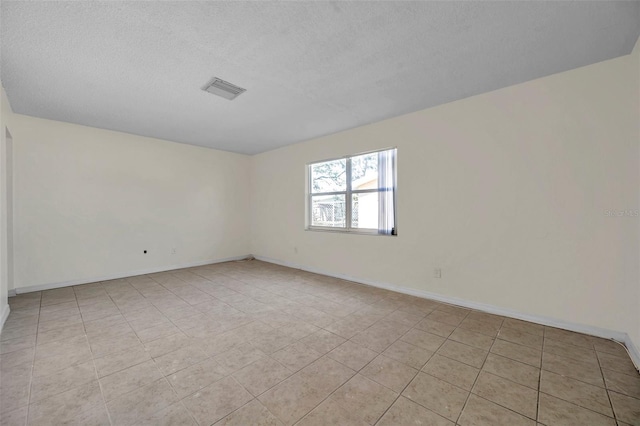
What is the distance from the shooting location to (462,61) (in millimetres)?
2328

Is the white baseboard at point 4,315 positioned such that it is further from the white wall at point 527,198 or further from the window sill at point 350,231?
the white wall at point 527,198

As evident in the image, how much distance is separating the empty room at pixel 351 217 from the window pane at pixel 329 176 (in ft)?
0.25

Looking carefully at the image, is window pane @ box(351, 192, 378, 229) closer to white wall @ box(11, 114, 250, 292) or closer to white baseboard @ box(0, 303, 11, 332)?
white wall @ box(11, 114, 250, 292)

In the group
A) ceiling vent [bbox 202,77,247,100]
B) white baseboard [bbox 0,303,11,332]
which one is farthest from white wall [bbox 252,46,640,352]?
white baseboard [bbox 0,303,11,332]

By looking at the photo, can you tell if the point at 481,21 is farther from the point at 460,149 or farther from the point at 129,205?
the point at 129,205

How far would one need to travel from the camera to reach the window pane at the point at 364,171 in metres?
4.14

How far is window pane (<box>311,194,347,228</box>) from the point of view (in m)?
4.69

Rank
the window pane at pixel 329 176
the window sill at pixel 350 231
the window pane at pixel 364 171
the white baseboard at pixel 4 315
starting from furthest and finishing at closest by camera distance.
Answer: the window pane at pixel 329 176 → the window pane at pixel 364 171 → the window sill at pixel 350 231 → the white baseboard at pixel 4 315

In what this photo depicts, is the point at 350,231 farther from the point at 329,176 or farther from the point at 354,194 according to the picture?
the point at 329,176

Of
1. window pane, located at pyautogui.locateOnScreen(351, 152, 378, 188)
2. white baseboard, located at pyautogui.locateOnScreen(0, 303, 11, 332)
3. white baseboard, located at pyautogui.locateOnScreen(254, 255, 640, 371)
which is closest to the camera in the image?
white baseboard, located at pyautogui.locateOnScreen(254, 255, 640, 371)

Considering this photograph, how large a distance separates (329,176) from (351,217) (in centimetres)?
97

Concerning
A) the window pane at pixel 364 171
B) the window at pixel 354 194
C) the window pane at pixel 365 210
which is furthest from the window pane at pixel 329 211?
the window pane at pixel 364 171

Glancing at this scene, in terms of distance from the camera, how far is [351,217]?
14.8 feet

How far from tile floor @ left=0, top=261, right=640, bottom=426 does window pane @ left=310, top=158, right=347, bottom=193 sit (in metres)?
2.26
